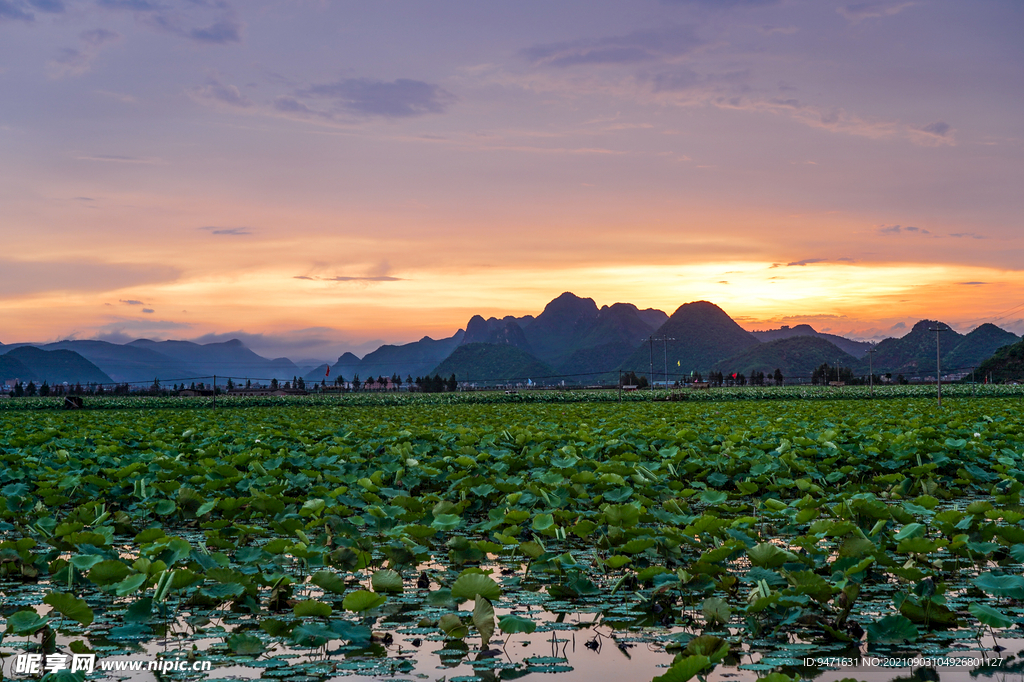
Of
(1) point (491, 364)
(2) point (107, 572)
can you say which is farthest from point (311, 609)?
(1) point (491, 364)

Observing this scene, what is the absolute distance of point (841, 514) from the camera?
595cm

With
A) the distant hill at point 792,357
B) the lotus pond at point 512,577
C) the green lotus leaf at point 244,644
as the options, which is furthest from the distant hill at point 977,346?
the green lotus leaf at point 244,644

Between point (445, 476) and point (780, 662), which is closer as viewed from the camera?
point (780, 662)

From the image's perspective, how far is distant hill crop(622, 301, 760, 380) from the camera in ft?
548

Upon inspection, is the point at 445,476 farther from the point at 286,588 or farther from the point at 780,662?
the point at 780,662

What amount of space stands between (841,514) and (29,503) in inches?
304

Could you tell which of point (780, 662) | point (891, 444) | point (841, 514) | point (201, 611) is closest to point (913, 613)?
point (780, 662)

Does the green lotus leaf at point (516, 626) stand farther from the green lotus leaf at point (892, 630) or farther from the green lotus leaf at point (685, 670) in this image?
the green lotus leaf at point (892, 630)

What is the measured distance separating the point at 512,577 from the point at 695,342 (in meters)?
174

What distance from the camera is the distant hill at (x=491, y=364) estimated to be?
168m

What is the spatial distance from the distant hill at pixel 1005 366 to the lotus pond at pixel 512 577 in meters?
87.9

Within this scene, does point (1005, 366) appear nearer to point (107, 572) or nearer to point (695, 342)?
point (695, 342)

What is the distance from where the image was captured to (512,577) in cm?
532

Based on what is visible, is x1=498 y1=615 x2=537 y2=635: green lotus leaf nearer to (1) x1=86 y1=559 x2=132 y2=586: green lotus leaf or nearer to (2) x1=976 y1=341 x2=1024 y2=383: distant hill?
(1) x1=86 y1=559 x2=132 y2=586: green lotus leaf
